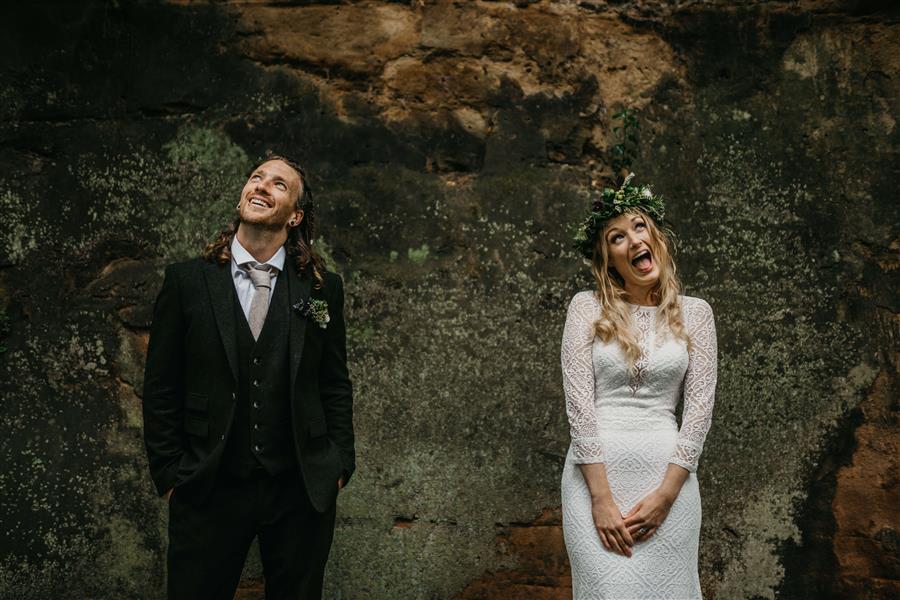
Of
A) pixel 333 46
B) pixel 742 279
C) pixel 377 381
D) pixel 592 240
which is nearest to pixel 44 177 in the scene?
A: pixel 333 46

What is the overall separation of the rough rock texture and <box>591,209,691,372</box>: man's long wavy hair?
3.42 ft

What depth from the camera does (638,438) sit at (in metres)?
2.96

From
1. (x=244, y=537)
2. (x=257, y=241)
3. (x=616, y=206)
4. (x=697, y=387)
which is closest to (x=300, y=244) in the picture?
(x=257, y=241)

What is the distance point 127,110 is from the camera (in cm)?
431

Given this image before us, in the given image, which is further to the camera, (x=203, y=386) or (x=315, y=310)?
(x=315, y=310)

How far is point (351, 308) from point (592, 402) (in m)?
1.68

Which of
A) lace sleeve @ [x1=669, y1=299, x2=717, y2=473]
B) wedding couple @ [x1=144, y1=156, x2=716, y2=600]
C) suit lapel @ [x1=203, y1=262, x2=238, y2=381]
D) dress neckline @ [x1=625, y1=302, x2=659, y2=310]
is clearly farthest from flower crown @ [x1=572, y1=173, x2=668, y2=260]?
suit lapel @ [x1=203, y1=262, x2=238, y2=381]

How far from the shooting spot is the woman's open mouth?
122 inches

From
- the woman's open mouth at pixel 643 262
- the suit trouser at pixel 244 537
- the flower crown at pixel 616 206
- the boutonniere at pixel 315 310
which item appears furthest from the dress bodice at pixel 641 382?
the suit trouser at pixel 244 537

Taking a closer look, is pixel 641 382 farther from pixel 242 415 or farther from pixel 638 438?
pixel 242 415

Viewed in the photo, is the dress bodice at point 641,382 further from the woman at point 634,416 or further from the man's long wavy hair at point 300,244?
the man's long wavy hair at point 300,244

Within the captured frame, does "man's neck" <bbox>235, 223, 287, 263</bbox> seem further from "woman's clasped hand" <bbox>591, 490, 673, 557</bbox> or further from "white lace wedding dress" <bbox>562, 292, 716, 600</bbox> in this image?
"woman's clasped hand" <bbox>591, 490, 673, 557</bbox>

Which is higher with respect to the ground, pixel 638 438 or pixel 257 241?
pixel 257 241

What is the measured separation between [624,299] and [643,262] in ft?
0.56
